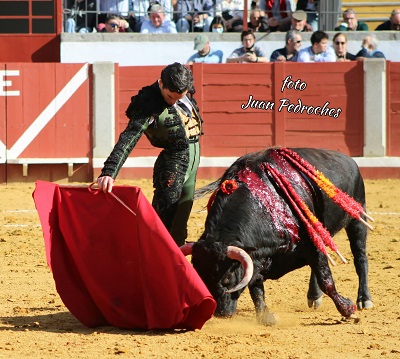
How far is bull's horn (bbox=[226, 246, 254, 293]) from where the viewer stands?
3871 millimetres

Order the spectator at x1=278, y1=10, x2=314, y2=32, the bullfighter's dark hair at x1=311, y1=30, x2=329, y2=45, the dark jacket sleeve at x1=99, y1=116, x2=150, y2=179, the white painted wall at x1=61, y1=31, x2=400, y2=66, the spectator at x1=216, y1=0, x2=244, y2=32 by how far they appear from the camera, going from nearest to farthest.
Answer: the dark jacket sleeve at x1=99, y1=116, x2=150, y2=179 → the bullfighter's dark hair at x1=311, y1=30, x2=329, y2=45 → the spectator at x1=278, y1=10, x2=314, y2=32 → the white painted wall at x1=61, y1=31, x2=400, y2=66 → the spectator at x1=216, y1=0, x2=244, y2=32

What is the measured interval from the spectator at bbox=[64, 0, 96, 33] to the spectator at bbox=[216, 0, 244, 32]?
5.40 ft

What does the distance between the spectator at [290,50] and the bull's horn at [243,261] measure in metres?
7.13

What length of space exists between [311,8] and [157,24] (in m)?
2.01

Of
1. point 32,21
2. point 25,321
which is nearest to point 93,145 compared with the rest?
point 32,21

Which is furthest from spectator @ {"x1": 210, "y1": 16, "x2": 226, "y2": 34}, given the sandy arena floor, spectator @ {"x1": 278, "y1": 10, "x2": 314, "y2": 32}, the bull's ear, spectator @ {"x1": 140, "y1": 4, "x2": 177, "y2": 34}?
the bull's ear

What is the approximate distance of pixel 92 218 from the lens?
14.1 feet

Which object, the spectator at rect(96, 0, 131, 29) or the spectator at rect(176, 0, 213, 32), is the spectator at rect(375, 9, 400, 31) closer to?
the spectator at rect(176, 0, 213, 32)

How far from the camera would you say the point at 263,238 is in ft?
13.8

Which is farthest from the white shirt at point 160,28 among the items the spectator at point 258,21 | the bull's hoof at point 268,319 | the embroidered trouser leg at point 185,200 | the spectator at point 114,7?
the bull's hoof at point 268,319

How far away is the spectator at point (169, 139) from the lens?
4.16m

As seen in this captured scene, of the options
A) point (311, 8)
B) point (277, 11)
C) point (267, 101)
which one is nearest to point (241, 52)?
point (267, 101)

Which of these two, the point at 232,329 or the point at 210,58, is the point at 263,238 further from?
the point at 210,58

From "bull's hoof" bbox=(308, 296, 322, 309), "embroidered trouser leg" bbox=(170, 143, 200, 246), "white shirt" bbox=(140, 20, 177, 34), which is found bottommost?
"bull's hoof" bbox=(308, 296, 322, 309)
